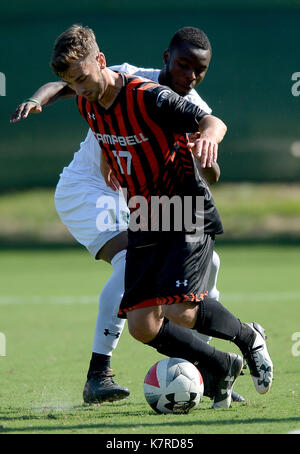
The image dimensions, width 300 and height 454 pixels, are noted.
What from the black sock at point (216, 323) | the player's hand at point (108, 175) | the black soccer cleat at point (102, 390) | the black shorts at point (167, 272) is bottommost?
the black soccer cleat at point (102, 390)

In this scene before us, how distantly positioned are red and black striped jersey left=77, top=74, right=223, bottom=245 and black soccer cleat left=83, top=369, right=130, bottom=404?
0.94 meters

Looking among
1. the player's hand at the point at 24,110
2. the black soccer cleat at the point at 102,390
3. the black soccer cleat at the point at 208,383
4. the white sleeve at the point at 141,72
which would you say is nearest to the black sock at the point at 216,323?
the black soccer cleat at the point at 208,383

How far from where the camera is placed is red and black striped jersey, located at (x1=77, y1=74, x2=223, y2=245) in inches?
142

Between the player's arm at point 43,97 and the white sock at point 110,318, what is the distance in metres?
0.97

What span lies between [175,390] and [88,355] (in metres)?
1.89

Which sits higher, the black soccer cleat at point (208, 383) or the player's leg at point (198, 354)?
the player's leg at point (198, 354)

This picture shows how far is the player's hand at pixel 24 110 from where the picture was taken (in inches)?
155

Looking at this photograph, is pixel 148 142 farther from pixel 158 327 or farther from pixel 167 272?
pixel 158 327

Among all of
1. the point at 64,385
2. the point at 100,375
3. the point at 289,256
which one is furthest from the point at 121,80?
the point at 289,256

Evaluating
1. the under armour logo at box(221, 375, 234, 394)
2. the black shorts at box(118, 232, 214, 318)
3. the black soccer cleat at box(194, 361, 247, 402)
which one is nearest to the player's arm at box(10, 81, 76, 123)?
the black shorts at box(118, 232, 214, 318)

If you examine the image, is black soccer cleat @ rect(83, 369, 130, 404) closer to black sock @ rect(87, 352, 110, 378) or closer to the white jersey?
black sock @ rect(87, 352, 110, 378)

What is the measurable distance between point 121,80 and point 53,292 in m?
5.32

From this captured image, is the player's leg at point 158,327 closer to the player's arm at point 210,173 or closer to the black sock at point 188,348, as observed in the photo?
the black sock at point 188,348

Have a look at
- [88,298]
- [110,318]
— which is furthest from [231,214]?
[110,318]
